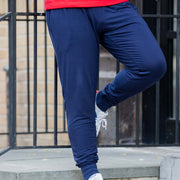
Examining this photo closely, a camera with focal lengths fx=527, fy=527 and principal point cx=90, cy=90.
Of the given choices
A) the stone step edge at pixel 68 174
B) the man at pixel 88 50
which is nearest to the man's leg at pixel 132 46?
the man at pixel 88 50

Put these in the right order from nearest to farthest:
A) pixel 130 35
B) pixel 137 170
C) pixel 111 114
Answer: pixel 130 35 → pixel 137 170 → pixel 111 114

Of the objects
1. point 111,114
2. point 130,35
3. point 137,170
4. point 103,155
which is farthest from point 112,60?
point 130,35

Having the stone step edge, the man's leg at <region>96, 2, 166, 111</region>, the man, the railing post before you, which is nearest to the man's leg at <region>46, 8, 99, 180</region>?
the man

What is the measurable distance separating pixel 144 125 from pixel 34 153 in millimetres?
1063

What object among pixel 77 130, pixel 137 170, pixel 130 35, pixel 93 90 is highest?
pixel 130 35

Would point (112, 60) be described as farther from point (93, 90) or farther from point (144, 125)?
point (93, 90)

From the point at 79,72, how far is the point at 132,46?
11.3 inches

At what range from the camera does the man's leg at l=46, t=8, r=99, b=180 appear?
8.41 feet

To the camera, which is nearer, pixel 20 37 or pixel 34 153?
pixel 34 153

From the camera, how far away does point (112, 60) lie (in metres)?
4.12

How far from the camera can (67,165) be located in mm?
3025

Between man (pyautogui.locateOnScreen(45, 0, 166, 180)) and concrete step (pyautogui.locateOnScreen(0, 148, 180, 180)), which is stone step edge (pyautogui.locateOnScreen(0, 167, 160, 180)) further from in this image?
man (pyautogui.locateOnScreen(45, 0, 166, 180))

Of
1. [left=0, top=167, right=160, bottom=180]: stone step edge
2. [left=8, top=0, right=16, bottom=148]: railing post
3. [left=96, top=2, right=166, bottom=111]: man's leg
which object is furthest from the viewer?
[left=8, top=0, right=16, bottom=148]: railing post

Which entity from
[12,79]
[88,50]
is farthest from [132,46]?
[12,79]
